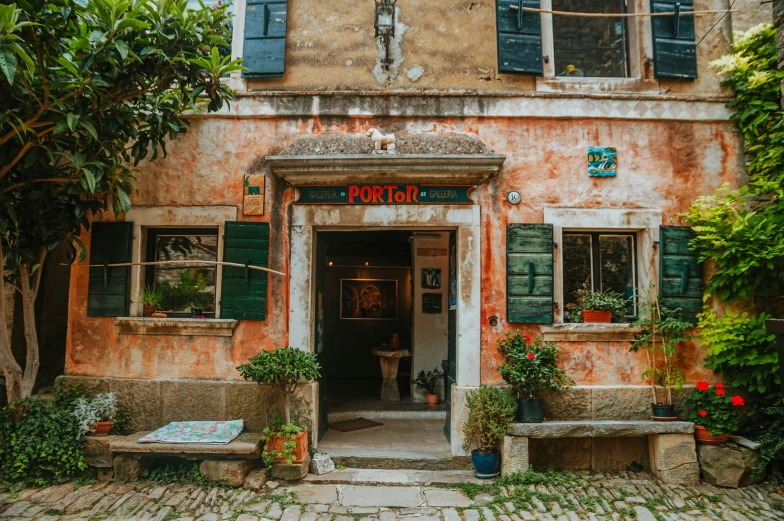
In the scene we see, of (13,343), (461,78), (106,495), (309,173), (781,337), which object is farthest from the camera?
(13,343)

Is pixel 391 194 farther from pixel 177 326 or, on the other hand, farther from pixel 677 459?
pixel 677 459

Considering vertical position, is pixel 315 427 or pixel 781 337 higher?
pixel 781 337

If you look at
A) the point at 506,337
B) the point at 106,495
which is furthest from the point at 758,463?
the point at 106,495

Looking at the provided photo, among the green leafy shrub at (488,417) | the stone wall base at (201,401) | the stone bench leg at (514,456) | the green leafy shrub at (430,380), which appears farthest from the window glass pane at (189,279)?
the stone bench leg at (514,456)

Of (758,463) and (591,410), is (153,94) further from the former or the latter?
(758,463)

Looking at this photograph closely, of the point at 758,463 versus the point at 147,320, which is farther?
the point at 147,320

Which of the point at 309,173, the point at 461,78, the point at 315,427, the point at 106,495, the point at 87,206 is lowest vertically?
the point at 106,495

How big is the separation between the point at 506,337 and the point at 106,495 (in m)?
4.58

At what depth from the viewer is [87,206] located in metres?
5.62

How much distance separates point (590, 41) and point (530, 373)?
176 inches

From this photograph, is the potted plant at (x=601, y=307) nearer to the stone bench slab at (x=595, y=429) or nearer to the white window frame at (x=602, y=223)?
the white window frame at (x=602, y=223)

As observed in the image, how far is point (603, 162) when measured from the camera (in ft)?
20.7

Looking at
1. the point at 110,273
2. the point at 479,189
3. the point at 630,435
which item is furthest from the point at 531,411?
the point at 110,273

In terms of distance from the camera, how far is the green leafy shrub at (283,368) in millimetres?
5496
